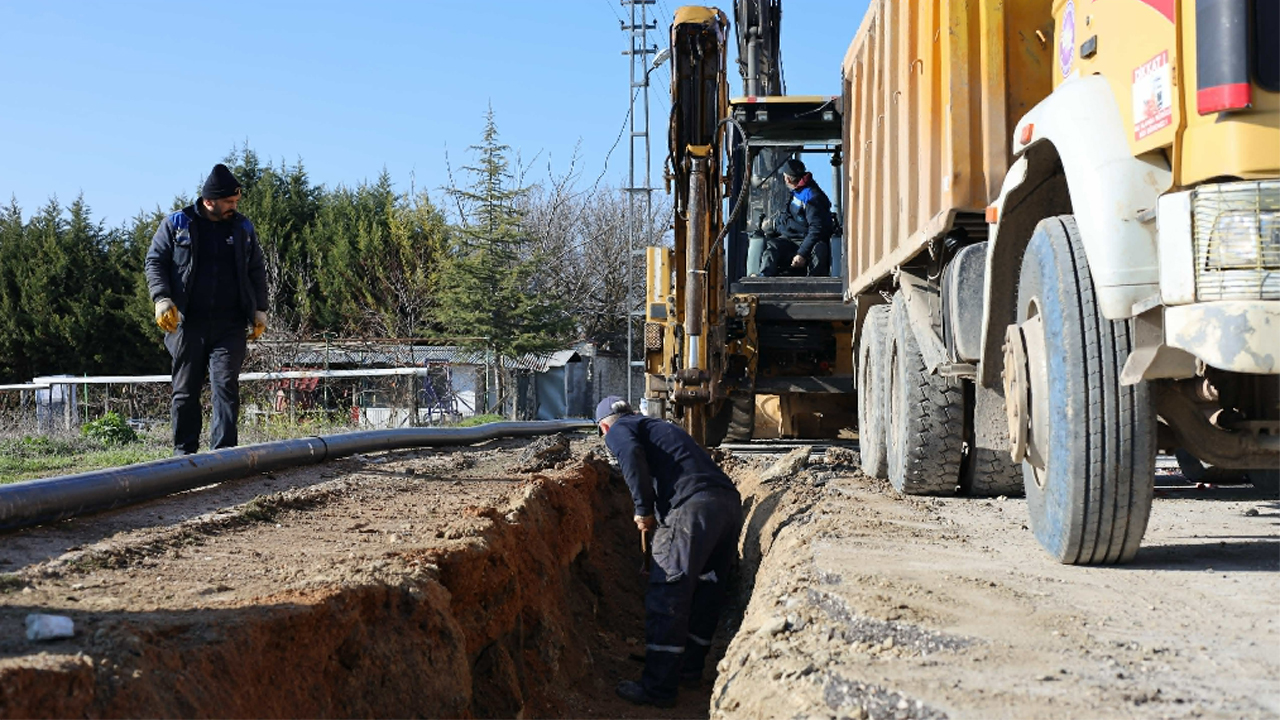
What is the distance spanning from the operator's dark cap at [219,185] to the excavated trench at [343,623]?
1934mm

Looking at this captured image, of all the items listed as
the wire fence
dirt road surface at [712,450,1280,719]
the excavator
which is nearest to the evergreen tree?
the wire fence

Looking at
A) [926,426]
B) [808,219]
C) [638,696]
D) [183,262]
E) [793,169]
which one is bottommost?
[638,696]

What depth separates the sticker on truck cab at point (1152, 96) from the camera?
11.6 feet

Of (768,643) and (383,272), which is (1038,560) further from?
(383,272)

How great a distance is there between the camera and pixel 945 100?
5.65 meters

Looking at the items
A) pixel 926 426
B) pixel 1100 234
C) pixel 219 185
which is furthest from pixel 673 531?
pixel 219 185

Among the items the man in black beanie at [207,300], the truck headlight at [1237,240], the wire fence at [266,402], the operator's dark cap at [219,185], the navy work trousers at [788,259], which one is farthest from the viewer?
the wire fence at [266,402]

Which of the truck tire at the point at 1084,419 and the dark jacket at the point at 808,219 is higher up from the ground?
the dark jacket at the point at 808,219

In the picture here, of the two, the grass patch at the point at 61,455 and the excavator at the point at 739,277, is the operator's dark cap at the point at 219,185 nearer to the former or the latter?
the grass patch at the point at 61,455

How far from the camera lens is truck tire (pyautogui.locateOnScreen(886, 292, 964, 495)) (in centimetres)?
688

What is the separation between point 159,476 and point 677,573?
8.55ft

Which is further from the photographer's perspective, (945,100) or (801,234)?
(801,234)

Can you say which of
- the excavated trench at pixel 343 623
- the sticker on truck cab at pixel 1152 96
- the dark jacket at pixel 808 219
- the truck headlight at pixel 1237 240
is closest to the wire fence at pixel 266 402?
the dark jacket at pixel 808 219

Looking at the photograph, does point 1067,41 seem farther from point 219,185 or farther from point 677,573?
point 219,185
